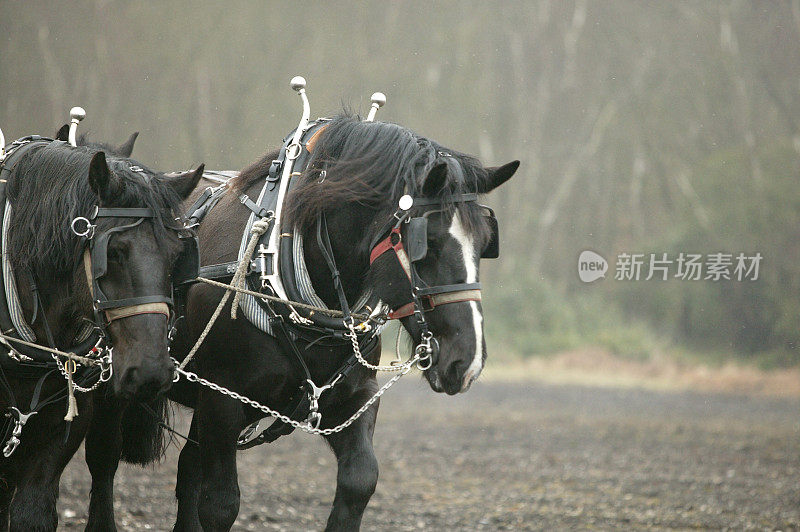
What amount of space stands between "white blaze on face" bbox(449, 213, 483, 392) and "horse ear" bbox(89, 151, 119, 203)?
4.02 ft

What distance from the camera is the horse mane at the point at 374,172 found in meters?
3.90

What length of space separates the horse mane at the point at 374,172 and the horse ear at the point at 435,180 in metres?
0.03

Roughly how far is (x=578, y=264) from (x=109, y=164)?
1624 cm

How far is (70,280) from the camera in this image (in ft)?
12.3

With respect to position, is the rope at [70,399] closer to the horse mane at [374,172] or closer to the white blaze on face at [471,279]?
the horse mane at [374,172]

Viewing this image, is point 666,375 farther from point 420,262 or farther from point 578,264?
point 420,262

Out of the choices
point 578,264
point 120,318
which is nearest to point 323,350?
point 120,318

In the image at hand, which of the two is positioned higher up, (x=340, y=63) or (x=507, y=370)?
(x=340, y=63)

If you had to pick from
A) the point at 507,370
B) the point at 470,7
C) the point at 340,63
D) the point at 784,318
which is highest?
the point at 470,7

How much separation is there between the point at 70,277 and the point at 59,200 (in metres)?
0.28

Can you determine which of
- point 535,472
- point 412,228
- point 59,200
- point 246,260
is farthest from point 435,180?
point 535,472

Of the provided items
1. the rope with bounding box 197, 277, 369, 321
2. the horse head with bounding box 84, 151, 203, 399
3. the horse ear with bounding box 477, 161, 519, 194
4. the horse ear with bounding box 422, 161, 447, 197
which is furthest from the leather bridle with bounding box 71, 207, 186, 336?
the horse ear with bounding box 477, 161, 519, 194

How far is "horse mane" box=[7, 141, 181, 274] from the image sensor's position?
364 centimetres

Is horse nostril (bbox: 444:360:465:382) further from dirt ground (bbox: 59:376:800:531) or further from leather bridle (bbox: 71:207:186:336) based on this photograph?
dirt ground (bbox: 59:376:800:531)
